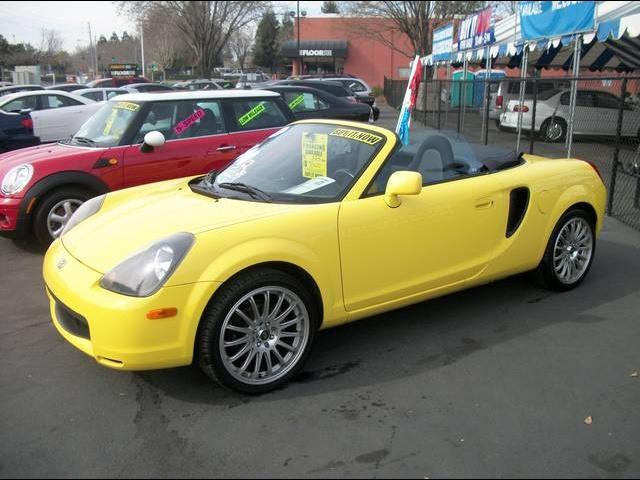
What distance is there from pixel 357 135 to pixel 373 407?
5.81 ft

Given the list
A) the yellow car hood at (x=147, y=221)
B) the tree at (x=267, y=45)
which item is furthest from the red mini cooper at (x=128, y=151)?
the tree at (x=267, y=45)

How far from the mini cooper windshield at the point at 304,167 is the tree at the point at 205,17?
3616 cm

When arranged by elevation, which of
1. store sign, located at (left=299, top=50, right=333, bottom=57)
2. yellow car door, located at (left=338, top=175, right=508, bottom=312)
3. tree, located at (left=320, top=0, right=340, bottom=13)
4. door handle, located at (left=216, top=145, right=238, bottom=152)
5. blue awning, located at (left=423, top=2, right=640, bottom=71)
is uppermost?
tree, located at (left=320, top=0, right=340, bottom=13)

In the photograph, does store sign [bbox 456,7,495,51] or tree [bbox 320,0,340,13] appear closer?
store sign [bbox 456,7,495,51]

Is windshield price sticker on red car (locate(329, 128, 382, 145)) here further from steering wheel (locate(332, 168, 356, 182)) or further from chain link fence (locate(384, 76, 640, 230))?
chain link fence (locate(384, 76, 640, 230))

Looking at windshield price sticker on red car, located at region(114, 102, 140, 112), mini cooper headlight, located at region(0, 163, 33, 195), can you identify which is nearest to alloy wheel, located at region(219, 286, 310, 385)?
mini cooper headlight, located at region(0, 163, 33, 195)

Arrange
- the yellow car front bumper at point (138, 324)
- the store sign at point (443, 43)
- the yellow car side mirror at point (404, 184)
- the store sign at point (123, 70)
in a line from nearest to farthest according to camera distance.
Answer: the yellow car front bumper at point (138, 324) < the yellow car side mirror at point (404, 184) < the store sign at point (443, 43) < the store sign at point (123, 70)

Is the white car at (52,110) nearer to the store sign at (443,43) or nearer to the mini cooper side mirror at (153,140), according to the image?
the mini cooper side mirror at (153,140)

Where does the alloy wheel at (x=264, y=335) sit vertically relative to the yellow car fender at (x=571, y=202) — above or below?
below

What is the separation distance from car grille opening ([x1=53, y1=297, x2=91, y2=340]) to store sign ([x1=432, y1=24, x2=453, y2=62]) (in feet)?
72.9

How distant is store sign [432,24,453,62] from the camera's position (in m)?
23.6

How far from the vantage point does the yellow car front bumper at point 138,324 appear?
115 inches

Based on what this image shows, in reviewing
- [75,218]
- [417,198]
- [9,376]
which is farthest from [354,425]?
[75,218]

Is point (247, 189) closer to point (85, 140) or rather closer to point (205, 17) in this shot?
point (85, 140)
